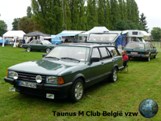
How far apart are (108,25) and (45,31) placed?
23.9 meters

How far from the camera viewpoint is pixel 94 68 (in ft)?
25.3

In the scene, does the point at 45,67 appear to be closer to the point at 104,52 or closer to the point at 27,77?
the point at 27,77

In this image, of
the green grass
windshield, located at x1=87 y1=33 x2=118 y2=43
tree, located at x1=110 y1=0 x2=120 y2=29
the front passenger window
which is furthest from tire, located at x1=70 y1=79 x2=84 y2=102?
tree, located at x1=110 y1=0 x2=120 y2=29

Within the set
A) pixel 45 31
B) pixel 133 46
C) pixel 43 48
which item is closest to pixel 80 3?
pixel 45 31

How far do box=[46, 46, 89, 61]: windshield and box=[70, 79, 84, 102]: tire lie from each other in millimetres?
881

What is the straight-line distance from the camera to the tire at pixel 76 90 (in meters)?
6.46

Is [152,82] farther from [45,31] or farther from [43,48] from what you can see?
[45,31]

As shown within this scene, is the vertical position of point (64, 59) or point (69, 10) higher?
point (69, 10)

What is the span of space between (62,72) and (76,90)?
0.79m

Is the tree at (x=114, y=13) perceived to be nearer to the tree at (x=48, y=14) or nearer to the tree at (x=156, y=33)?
the tree at (x=48, y=14)

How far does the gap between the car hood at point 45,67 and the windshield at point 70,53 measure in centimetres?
53

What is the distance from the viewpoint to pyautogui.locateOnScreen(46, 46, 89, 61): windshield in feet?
24.6

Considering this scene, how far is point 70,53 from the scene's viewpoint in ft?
25.2

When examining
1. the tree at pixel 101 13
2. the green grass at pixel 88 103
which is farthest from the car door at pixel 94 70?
the tree at pixel 101 13
